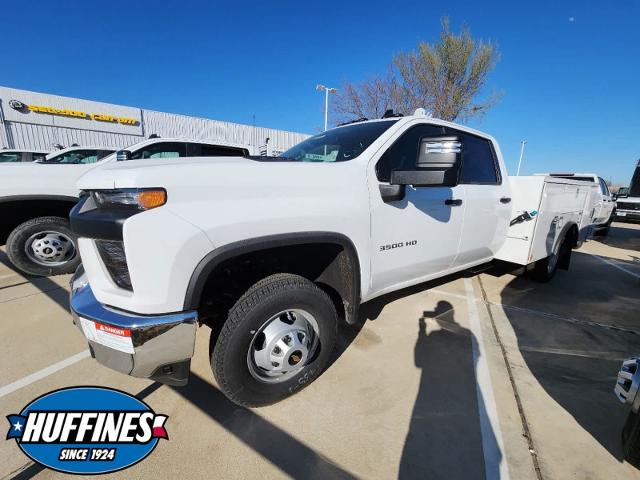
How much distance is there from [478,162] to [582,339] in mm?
2059

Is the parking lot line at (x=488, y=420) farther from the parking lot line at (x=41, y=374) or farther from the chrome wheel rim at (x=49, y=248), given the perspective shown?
the chrome wheel rim at (x=49, y=248)

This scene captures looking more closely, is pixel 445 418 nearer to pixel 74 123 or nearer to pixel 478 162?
pixel 478 162

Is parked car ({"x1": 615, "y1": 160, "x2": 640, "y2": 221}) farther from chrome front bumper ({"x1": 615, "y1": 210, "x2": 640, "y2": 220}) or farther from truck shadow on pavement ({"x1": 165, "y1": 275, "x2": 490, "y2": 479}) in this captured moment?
truck shadow on pavement ({"x1": 165, "y1": 275, "x2": 490, "y2": 479})

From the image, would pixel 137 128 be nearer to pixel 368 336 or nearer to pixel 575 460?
pixel 368 336

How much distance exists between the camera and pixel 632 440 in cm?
161

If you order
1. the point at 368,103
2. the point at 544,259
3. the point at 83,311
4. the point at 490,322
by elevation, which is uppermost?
the point at 368,103

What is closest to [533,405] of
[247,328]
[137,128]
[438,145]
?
[438,145]

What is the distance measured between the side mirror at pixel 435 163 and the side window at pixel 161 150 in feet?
17.7

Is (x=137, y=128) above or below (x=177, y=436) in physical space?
above

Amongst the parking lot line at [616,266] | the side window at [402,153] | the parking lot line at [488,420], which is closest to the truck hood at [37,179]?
the side window at [402,153]

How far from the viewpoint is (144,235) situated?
4.59ft

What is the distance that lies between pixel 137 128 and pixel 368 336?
23.3m

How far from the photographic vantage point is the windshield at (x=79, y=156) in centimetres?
650

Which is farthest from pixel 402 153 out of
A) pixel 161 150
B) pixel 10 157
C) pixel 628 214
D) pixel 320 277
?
pixel 628 214
